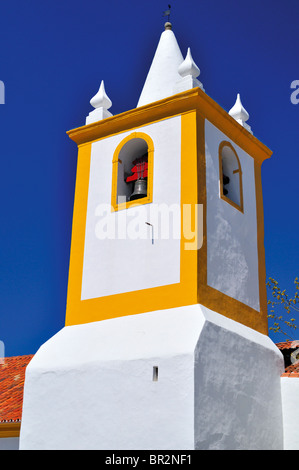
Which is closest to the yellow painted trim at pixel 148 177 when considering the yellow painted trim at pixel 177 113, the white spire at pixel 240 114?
the yellow painted trim at pixel 177 113

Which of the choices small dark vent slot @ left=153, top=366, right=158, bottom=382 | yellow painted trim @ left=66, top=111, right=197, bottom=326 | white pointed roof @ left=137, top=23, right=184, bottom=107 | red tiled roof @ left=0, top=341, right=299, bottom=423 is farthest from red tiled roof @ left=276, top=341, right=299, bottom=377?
white pointed roof @ left=137, top=23, right=184, bottom=107

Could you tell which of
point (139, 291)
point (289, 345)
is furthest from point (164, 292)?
point (289, 345)

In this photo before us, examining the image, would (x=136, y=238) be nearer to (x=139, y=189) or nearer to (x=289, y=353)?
(x=139, y=189)

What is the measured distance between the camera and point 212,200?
10.3 m

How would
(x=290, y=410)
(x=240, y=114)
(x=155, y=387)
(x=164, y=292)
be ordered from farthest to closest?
(x=240, y=114)
(x=290, y=410)
(x=164, y=292)
(x=155, y=387)

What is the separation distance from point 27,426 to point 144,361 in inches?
85.0

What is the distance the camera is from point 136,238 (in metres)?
10.2

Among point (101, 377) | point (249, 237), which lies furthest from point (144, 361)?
point (249, 237)

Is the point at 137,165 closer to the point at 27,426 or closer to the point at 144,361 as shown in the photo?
the point at 144,361

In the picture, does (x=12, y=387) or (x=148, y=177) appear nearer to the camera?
(x=148, y=177)

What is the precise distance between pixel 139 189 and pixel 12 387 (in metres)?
4.63

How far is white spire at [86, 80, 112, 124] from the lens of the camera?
11703mm

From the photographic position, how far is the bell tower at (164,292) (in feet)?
28.7

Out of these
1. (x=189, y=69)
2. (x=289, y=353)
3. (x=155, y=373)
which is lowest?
(x=155, y=373)
